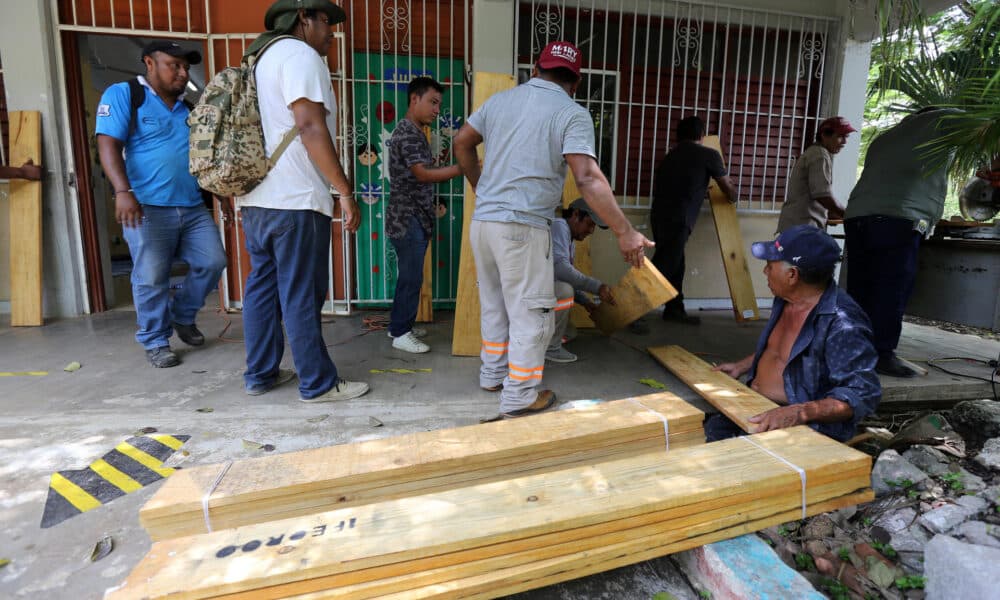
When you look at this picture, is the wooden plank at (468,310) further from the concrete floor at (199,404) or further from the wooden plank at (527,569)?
the wooden plank at (527,569)

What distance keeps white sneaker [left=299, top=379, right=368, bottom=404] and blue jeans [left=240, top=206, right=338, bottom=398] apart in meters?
0.03

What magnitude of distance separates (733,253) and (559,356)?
2550mm

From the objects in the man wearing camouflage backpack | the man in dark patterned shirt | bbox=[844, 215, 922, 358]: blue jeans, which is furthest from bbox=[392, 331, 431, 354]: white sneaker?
bbox=[844, 215, 922, 358]: blue jeans

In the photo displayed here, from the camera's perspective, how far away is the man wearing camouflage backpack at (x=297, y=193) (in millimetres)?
2502

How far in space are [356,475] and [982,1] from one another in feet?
9.44

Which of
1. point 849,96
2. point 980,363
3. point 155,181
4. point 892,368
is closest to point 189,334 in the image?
point 155,181

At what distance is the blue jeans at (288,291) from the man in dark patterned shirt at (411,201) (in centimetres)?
95

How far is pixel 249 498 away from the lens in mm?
1585

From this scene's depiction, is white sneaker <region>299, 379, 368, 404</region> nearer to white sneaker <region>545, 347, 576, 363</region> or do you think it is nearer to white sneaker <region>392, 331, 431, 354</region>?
white sneaker <region>392, 331, 431, 354</region>

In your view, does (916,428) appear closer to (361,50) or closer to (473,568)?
(473,568)

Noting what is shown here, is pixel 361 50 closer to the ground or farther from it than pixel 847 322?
farther from it

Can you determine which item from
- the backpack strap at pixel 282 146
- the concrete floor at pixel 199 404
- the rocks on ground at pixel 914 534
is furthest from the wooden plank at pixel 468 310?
the rocks on ground at pixel 914 534

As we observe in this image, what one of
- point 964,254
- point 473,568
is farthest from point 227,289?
point 964,254

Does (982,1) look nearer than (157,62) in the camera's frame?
Yes
